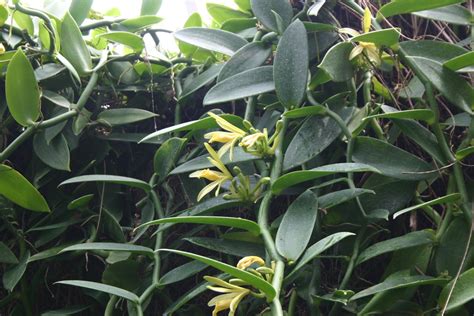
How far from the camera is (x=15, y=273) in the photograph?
65cm

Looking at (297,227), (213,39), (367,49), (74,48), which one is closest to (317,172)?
(297,227)

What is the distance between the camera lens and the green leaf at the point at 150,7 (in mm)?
792

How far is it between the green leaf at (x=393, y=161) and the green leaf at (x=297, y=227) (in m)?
0.07

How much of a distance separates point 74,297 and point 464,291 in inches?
18.7

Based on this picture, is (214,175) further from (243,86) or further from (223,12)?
(223,12)

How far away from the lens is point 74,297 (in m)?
0.71

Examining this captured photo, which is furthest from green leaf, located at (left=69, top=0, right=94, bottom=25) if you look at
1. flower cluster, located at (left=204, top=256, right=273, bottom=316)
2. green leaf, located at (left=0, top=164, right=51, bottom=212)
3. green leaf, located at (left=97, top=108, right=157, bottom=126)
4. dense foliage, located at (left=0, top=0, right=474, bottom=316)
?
flower cluster, located at (left=204, top=256, right=273, bottom=316)

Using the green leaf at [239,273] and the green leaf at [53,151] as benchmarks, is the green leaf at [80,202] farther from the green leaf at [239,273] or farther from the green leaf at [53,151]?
the green leaf at [239,273]

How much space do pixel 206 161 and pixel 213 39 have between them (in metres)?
0.16

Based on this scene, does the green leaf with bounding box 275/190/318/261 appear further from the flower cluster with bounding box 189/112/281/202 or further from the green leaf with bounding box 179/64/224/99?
the green leaf with bounding box 179/64/224/99

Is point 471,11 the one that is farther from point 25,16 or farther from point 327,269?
point 25,16

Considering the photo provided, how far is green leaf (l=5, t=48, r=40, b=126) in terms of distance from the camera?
61 cm

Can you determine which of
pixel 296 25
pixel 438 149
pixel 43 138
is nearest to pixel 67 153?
pixel 43 138

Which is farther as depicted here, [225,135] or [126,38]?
[126,38]
